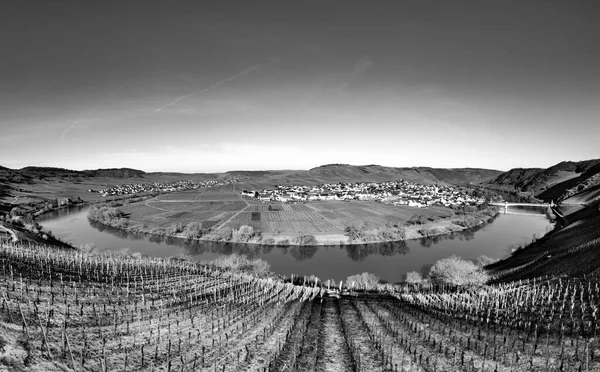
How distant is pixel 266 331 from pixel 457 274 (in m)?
43.2

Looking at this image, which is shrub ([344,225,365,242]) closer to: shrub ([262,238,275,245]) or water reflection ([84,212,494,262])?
water reflection ([84,212,494,262])

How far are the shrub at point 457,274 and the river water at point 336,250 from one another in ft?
29.3

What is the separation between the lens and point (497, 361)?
696 inches

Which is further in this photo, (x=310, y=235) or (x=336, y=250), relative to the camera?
(x=310, y=235)

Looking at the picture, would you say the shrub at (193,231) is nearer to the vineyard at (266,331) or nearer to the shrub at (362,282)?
the shrub at (362,282)

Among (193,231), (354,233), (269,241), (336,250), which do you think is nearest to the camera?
(336,250)

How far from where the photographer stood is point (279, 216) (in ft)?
420

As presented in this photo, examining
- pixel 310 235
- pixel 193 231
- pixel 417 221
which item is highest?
pixel 417 221

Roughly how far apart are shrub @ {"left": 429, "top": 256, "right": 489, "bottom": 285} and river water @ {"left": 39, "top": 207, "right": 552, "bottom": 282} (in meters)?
8.93

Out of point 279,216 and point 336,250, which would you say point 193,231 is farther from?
point 336,250

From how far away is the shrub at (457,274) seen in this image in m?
51.2

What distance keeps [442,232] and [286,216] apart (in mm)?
58413

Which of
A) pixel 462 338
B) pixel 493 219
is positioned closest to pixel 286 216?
pixel 493 219

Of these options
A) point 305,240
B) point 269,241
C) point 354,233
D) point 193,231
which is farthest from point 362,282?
point 193,231
